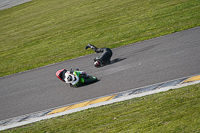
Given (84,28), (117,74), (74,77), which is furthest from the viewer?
(84,28)

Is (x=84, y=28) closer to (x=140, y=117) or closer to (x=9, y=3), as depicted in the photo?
(x=140, y=117)

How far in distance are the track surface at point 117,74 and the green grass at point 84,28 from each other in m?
1.59

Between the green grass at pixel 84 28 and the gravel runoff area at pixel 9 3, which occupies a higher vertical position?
the gravel runoff area at pixel 9 3

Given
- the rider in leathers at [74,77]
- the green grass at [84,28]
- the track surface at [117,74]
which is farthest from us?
the green grass at [84,28]

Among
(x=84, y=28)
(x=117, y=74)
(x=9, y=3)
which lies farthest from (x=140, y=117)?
(x=9, y=3)

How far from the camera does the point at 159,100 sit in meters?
8.01

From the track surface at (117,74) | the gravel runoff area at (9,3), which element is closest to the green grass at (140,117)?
the track surface at (117,74)

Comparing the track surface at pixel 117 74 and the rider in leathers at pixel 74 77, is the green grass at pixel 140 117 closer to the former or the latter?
the track surface at pixel 117 74

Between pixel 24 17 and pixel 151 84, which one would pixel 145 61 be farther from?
pixel 24 17

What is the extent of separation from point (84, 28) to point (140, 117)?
15820mm

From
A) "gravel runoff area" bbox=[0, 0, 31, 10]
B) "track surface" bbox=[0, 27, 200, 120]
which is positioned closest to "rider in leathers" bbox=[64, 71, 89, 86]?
"track surface" bbox=[0, 27, 200, 120]

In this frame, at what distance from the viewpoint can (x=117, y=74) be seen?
11.8 meters

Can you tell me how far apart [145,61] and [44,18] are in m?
20.3

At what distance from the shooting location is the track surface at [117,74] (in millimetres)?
10609
